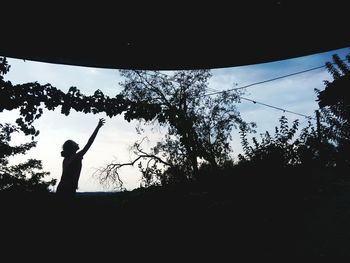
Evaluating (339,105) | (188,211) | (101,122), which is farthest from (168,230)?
(339,105)

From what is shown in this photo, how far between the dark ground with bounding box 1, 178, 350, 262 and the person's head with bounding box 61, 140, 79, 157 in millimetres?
1077

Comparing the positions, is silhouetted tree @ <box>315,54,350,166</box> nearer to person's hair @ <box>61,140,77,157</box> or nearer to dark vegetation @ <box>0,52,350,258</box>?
dark vegetation @ <box>0,52,350,258</box>

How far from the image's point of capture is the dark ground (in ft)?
7.73

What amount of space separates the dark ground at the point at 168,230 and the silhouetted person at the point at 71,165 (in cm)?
82

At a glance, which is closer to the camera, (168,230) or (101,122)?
(168,230)

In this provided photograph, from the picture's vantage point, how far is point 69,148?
4012 millimetres

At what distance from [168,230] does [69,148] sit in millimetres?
1995
